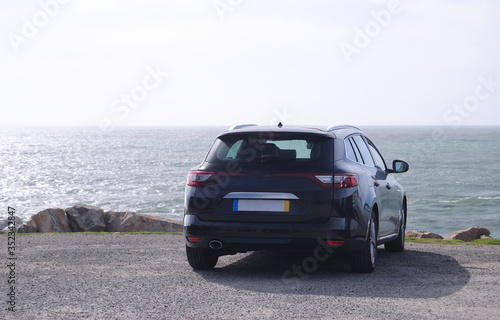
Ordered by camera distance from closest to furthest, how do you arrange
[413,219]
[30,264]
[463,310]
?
[463,310], [30,264], [413,219]

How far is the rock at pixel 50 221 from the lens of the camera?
57.1ft

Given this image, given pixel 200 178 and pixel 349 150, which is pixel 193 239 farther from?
pixel 349 150

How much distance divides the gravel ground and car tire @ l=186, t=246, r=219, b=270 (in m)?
0.14

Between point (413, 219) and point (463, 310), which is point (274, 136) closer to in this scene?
point (463, 310)

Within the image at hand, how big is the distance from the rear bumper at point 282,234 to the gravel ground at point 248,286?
39cm

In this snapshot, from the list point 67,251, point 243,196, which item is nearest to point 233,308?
point 243,196

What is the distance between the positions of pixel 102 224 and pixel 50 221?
135cm

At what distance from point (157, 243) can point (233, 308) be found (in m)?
5.40

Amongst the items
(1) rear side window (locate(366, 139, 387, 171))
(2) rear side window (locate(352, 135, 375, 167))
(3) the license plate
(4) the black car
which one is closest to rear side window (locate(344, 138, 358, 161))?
(4) the black car

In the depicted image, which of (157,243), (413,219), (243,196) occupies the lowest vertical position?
(413,219)

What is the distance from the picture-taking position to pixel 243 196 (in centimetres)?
721

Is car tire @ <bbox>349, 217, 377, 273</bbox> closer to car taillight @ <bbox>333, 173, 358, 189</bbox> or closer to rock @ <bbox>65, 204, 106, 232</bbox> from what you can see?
car taillight @ <bbox>333, 173, 358, 189</bbox>

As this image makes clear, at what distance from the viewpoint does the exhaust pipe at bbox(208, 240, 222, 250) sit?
734 centimetres

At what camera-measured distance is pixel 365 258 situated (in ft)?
25.0
